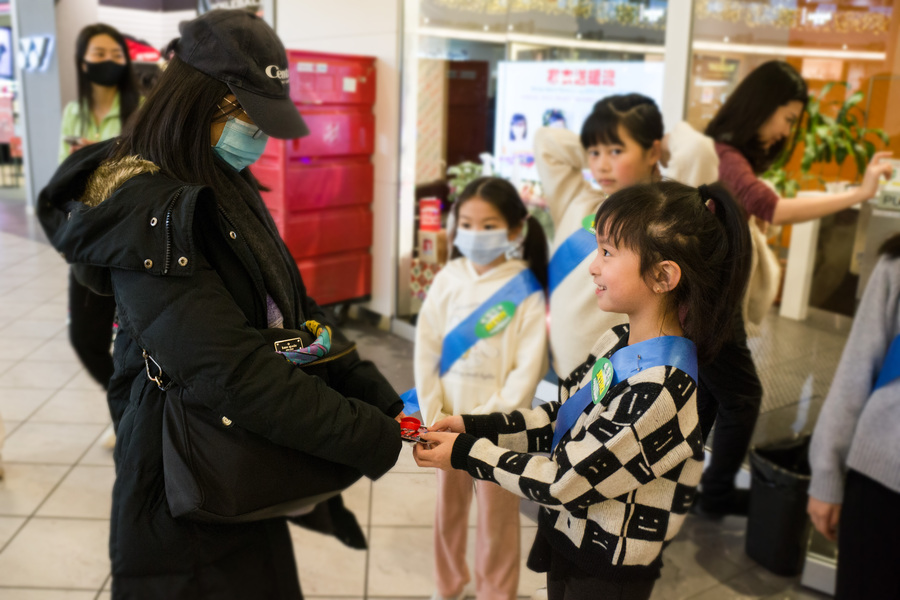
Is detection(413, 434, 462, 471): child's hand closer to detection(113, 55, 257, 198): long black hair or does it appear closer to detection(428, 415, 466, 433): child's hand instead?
detection(428, 415, 466, 433): child's hand

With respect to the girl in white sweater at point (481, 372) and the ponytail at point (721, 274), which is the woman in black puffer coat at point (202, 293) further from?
the ponytail at point (721, 274)

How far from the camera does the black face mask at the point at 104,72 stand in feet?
10.6

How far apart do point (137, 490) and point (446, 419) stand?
0.49 metres

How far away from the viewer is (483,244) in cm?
177

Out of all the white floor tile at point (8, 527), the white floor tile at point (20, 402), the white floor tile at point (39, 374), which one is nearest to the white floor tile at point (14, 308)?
the white floor tile at point (39, 374)

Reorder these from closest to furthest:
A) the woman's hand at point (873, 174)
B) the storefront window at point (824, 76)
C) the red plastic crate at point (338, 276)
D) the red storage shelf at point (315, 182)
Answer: the woman's hand at point (873, 174) → the storefront window at point (824, 76) → the red storage shelf at point (315, 182) → the red plastic crate at point (338, 276)

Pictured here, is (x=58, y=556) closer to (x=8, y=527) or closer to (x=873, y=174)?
(x=8, y=527)

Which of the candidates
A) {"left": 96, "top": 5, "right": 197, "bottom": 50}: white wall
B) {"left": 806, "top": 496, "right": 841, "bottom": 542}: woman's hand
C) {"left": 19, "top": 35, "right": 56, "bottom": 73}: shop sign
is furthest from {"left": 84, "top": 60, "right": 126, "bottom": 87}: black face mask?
{"left": 96, "top": 5, "right": 197, "bottom": 50}: white wall

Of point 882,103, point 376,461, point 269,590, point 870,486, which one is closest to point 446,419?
point 376,461

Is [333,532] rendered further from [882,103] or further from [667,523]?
[882,103]

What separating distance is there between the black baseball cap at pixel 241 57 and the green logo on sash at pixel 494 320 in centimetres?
45

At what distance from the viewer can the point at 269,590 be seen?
1.37 meters

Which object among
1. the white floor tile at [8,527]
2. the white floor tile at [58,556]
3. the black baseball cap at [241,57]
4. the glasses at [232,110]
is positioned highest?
the black baseball cap at [241,57]

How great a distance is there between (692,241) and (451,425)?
398 millimetres
